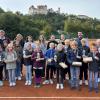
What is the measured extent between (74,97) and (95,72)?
1237 mm

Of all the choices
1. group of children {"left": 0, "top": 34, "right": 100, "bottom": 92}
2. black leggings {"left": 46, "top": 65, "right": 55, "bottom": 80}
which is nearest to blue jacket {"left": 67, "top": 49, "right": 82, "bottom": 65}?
group of children {"left": 0, "top": 34, "right": 100, "bottom": 92}

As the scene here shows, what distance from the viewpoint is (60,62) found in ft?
40.7

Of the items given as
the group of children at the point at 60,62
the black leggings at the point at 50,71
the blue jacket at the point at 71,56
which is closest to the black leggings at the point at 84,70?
the group of children at the point at 60,62

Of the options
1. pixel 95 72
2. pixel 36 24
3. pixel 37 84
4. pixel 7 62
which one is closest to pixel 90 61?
pixel 95 72

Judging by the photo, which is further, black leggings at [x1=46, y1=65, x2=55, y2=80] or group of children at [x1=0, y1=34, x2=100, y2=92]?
black leggings at [x1=46, y1=65, x2=55, y2=80]

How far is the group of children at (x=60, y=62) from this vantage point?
1228 cm

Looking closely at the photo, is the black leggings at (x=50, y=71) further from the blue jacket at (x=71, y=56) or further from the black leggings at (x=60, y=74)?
the blue jacket at (x=71, y=56)

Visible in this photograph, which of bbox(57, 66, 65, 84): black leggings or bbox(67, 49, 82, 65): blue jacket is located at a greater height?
bbox(67, 49, 82, 65): blue jacket

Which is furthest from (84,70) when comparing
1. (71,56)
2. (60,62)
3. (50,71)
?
(50,71)

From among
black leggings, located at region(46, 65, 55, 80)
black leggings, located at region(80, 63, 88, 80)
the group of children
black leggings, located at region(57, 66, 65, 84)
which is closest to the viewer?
the group of children

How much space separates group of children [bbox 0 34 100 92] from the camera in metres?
12.3

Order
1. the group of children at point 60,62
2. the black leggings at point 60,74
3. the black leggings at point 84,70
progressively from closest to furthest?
the group of children at point 60,62 < the black leggings at point 60,74 < the black leggings at point 84,70

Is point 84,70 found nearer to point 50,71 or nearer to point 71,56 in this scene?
point 71,56

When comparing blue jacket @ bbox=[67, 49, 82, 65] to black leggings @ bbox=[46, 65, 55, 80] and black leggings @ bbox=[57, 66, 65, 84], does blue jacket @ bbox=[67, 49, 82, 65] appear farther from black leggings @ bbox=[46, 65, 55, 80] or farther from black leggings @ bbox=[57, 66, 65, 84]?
black leggings @ bbox=[46, 65, 55, 80]
